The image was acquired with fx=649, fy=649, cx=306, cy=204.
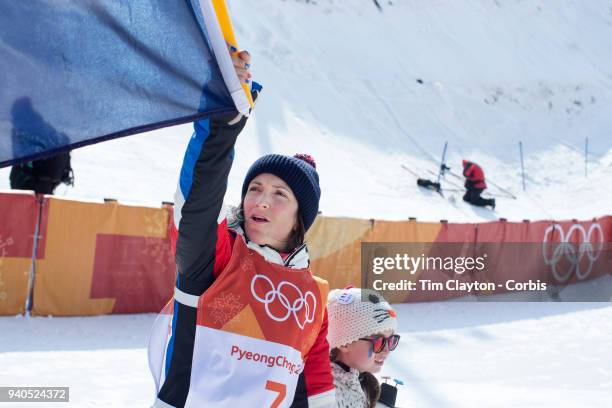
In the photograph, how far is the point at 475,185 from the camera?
1648cm

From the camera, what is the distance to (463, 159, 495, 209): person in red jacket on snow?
54.0 ft

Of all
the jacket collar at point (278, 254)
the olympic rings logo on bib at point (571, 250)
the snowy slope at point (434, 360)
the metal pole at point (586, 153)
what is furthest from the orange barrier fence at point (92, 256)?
the metal pole at point (586, 153)

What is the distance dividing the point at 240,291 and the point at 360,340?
2.98ft

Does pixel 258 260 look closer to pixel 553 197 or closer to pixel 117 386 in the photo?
pixel 117 386

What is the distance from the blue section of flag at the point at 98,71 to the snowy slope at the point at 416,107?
9071 mm

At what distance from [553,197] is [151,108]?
1953cm

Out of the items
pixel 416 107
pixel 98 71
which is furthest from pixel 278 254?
pixel 416 107

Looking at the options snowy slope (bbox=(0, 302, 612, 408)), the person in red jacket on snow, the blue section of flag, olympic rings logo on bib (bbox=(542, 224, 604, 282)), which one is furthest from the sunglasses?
the person in red jacket on snow

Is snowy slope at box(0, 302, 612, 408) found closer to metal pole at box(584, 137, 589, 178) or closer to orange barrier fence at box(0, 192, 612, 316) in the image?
orange barrier fence at box(0, 192, 612, 316)

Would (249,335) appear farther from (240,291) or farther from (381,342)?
(381,342)

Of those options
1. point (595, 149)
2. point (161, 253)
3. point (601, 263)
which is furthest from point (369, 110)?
point (161, 253)

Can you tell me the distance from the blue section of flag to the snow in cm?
281

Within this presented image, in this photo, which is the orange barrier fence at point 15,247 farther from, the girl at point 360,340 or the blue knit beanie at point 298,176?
the blue knit beanie at point 298,176

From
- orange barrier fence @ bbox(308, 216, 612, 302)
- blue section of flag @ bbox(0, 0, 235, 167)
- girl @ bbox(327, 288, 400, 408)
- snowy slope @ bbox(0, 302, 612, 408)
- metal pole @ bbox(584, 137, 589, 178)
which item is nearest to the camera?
blue section of flag @ bbox(0, 0, 235, 167)
